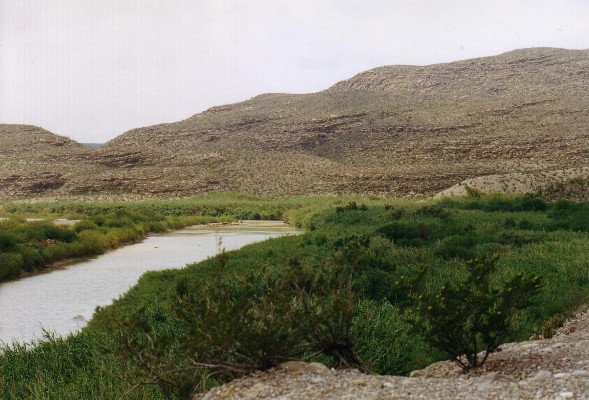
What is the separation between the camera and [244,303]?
6164 millimetres

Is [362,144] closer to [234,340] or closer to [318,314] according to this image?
[318,314]

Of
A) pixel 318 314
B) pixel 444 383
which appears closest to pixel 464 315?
pixel 444 383

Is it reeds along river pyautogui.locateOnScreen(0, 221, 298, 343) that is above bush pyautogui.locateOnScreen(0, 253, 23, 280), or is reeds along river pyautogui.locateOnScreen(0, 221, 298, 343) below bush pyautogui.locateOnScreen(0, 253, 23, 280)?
below

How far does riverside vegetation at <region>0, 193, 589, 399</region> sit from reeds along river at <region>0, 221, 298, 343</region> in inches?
47.6

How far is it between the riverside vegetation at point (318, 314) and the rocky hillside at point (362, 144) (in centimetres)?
3593

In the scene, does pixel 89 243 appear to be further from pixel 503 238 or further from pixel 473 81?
pixel 473 81

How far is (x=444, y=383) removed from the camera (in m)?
5.59

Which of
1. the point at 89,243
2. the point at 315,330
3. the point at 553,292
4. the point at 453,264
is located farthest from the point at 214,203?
the point at 315,330

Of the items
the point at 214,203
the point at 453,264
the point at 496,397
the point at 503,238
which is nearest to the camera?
the point at 496,397

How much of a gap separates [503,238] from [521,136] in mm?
60612

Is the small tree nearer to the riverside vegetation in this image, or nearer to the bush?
the riverside vegetation

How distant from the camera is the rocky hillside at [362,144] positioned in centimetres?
6969

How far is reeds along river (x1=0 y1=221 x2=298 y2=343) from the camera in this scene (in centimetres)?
1371

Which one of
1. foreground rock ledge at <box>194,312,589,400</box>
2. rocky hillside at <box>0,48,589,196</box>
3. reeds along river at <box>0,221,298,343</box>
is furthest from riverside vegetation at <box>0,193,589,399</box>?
rocky hillside at <box>0,48,589,196</box>
